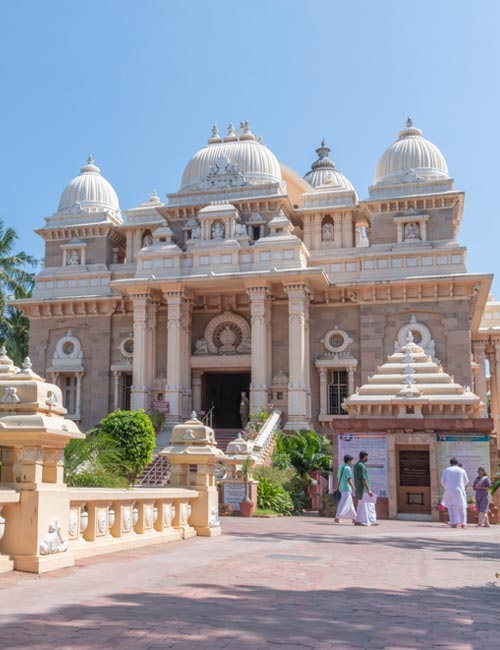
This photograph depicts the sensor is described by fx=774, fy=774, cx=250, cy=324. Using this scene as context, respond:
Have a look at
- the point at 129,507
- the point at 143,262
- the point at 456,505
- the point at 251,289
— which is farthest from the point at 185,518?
the point at 143,262

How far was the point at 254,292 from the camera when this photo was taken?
96.9 ft

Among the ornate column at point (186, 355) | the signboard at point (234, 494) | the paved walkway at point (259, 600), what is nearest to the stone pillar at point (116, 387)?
the ornate column at point (186, 355)

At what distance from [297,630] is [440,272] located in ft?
84.2

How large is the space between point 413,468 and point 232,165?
18349 mm

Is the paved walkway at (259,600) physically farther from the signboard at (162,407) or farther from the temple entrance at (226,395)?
the temple entrance at (226,395)

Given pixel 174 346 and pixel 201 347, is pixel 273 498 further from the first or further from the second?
pixel 201 347

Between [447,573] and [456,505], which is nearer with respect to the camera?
[447,573]

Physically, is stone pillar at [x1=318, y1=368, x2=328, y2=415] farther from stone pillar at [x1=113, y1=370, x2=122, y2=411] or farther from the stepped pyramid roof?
stone pillar at [x1=113, y1=370, x2=122, y2=411]

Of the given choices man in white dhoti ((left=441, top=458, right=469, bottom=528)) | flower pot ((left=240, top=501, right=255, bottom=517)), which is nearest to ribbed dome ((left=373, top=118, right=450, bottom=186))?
flower pot ((left=240, top=501, right=255, bottom=517))

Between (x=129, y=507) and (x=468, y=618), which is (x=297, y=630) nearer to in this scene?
(x=468, y=618)

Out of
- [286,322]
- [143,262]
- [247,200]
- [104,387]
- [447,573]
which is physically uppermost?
[247,200]

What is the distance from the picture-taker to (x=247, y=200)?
107 feet

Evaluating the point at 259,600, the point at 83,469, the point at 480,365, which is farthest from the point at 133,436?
the point at 480,365

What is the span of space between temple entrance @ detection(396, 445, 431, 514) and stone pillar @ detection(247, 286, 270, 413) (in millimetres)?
9785
